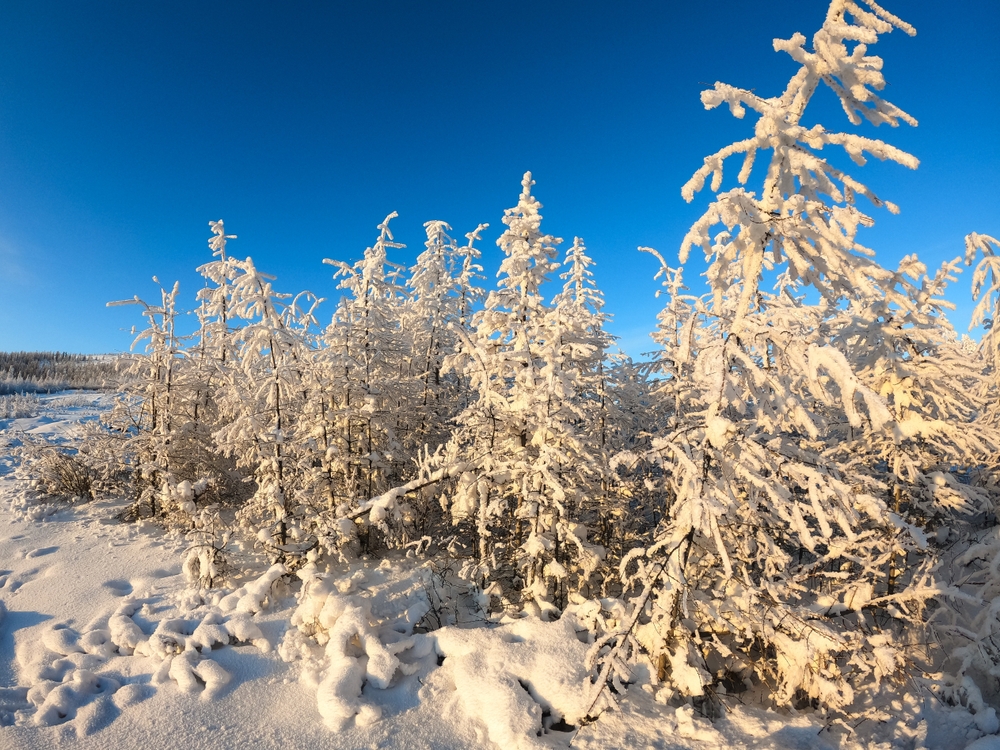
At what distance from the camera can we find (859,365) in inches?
375

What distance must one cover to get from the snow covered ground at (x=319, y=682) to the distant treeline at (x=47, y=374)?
535 cm

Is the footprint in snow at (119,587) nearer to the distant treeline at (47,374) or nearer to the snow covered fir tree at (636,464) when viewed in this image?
the snow covered fir tree at (636,464)

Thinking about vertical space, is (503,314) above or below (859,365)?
above

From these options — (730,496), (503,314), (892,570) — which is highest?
(503,314)

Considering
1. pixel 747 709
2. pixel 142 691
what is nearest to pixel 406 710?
pixel 142 691

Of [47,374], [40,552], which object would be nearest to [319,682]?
[40,552]

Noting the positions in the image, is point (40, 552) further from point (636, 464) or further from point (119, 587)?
point (636, 464)

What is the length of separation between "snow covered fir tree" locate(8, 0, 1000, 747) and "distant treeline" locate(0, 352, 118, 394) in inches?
159

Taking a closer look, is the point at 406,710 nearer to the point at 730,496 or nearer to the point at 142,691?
the point at 142,691

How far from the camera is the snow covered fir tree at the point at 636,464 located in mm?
4297

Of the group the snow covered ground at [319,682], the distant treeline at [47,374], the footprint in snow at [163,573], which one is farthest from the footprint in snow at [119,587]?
the distant treeline at [47,374]

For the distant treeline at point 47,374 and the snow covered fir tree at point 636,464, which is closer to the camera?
the snow covered fir tree at point 636,464

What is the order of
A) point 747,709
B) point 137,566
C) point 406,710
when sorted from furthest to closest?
point 137,566 < point 747,709 < point 406,710

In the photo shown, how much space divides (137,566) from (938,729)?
548 inches
